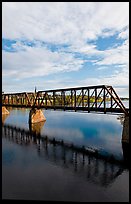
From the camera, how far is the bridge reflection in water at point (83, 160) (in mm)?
20281

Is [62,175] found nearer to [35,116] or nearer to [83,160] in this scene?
[83,160]

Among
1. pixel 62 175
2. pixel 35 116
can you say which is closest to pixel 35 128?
pixel 35 116

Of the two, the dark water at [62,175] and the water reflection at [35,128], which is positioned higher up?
the water reflection at [35,128]

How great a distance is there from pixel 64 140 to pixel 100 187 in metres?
18.7

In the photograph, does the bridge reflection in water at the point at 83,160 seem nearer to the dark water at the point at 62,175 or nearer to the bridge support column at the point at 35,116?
the dark water at the point at 62,175

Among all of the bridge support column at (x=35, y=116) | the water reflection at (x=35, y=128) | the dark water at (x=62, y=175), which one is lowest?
the dark water at (x=62, y=175)

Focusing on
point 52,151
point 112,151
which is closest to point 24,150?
point 52,151

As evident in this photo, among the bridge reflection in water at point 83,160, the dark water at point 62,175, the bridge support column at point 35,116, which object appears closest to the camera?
the dark water at point 62,175

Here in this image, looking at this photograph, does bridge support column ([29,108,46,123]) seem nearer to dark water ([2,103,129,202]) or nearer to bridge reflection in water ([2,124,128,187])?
bridge reflection in water ([2,124,128,187])

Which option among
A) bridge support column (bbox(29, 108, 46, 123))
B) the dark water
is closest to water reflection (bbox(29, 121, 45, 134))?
bridge support column (bbox(29, 108, 46, 123))

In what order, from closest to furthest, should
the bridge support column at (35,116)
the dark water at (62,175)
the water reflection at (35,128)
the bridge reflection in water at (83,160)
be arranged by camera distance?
the dark water at (62,175)
the bridge reflection in water at (83,160)
the water reflection at (35,128)
the bridge support column at (35,116)

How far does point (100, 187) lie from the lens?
57.8 feet

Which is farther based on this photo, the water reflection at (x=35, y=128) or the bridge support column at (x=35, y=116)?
the bridge support column at (x=35, y=116)

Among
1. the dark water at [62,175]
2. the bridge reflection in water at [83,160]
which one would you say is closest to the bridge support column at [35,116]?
the bridge reflection in water at [83,160]
